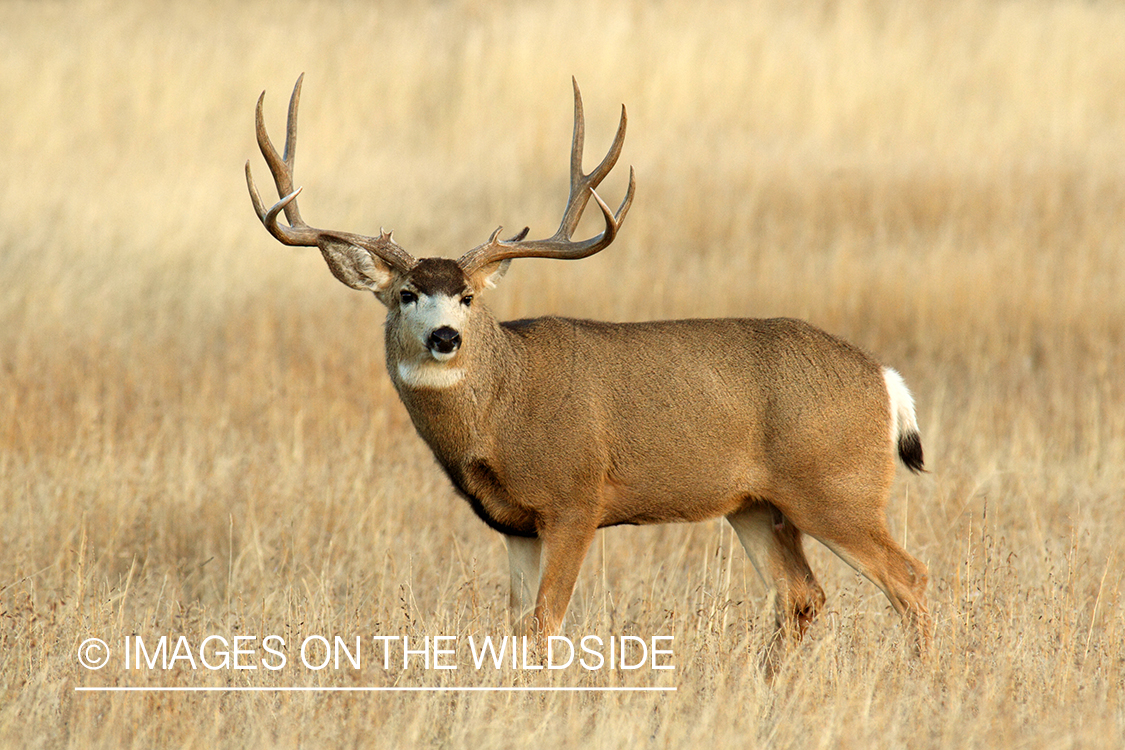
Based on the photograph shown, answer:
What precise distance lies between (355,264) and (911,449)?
2.48 m

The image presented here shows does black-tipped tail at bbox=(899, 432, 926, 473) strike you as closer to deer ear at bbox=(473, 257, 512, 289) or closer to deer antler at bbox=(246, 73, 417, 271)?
deer ear at bbox=(473, 257, 512, 289)

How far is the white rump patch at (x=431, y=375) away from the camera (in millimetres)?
5359

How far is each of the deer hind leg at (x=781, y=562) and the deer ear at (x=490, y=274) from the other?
1.50m

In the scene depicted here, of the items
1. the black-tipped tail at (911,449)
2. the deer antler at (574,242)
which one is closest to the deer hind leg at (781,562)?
the black-tipped tail at (911,449)

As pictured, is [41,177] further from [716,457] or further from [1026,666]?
[1026,666]

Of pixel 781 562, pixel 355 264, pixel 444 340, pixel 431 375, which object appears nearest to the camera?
pixel 444 340

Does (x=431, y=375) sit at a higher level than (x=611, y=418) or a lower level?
higher

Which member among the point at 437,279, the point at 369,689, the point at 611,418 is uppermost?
the point at 437,279

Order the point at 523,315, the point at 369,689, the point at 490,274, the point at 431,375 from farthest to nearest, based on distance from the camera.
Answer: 1. the point at 523,315
2. the point at 490,274
3. the point at 431,375
4. the point at 369,689

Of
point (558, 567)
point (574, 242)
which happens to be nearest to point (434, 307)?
point (574, 242)

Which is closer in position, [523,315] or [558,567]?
[558,567]

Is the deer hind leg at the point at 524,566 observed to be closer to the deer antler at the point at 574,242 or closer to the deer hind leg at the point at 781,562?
the deer hind leg at the point at 781,562

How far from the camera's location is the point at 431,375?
5359 millimetres

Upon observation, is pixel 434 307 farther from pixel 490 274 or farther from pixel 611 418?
pixel 611 418
